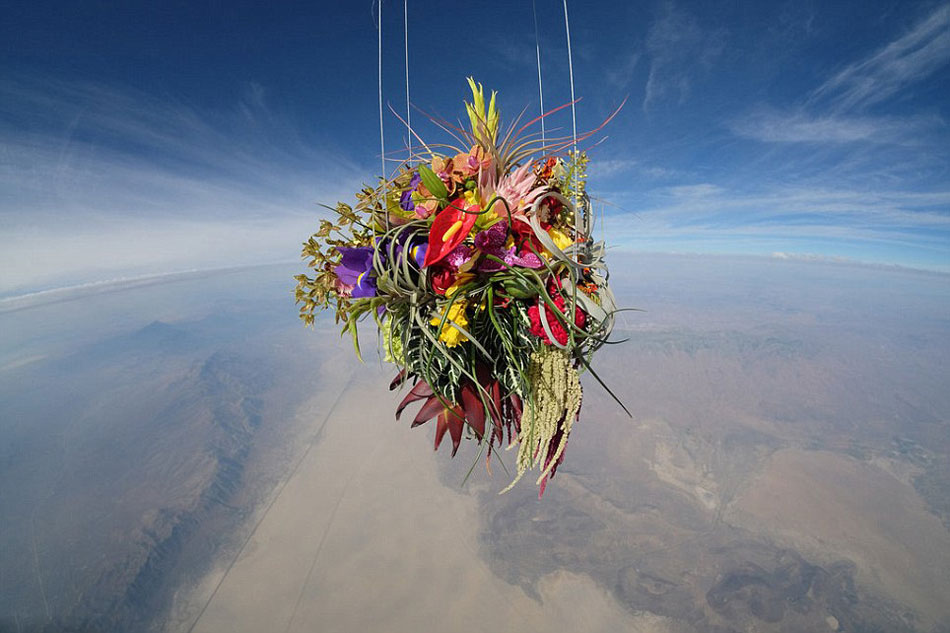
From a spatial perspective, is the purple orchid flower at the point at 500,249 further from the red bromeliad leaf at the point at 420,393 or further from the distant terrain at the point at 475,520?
the distant terrain at the point at 475,520

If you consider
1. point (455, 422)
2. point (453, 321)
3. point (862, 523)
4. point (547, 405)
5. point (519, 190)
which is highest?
point (519, 190)

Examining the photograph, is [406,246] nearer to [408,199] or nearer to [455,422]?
[408,199]

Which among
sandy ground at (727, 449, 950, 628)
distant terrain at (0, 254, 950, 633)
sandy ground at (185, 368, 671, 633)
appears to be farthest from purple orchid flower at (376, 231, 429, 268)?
sandy ground at (727, 449, 950, 628)

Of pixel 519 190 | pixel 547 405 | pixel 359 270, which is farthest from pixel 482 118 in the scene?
pixel 547 405

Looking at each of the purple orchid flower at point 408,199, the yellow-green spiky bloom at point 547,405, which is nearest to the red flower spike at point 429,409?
the yellow-green spiky bloom at point 547,405

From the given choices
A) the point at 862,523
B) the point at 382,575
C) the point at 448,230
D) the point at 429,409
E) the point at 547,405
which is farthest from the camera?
the point at 862,523

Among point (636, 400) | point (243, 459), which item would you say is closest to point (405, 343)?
point (243, 459)
